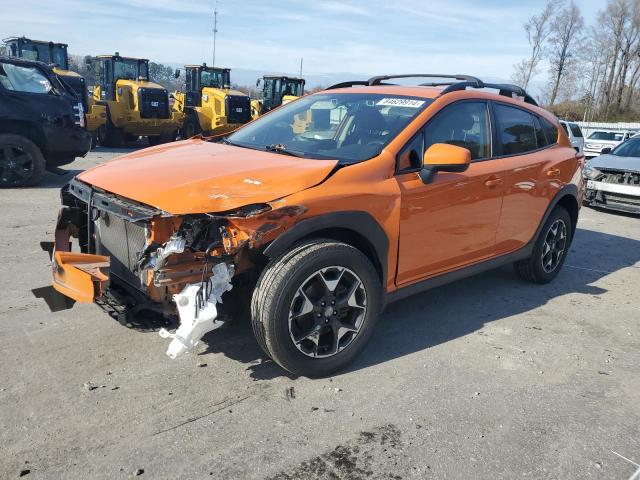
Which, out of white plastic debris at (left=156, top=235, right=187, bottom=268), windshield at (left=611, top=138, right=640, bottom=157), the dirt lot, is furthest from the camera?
windshield at (left=611, top=138, right=640, bottom=157)

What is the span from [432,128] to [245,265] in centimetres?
172

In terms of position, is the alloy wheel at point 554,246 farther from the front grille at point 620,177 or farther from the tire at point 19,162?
the tire at point 19,162

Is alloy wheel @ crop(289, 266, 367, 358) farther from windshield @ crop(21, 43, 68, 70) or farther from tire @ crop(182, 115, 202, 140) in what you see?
tire @ crop(182, 115, 202, 140)

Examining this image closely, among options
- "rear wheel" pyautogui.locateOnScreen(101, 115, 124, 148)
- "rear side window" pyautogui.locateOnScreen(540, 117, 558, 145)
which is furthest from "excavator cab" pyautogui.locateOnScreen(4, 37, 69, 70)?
"rear side window" pyautogui.locateOnScreen(540, 117, 558, 145)

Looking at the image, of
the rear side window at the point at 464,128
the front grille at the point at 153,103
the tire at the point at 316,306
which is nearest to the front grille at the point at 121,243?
the tire at the point at 316,306

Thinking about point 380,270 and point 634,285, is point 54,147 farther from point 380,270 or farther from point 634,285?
point 634,285

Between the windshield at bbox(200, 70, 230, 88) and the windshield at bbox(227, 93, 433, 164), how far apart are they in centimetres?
1738

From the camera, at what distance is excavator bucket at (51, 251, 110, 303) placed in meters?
3.10

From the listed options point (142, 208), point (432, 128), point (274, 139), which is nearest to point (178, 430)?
point (142, 208)

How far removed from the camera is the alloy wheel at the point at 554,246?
5.46 meters

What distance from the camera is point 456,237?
4.19 meters

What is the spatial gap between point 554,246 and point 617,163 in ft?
18.8

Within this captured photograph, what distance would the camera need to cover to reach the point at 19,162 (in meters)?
9.10

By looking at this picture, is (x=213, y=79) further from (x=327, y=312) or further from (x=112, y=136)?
(x=327, y=312)
